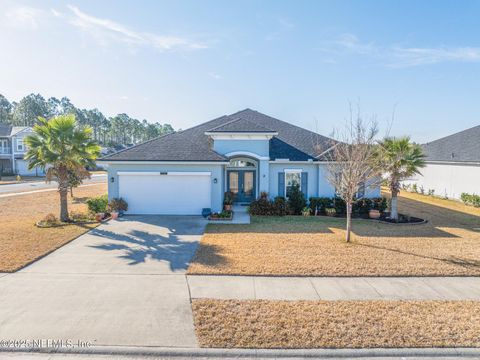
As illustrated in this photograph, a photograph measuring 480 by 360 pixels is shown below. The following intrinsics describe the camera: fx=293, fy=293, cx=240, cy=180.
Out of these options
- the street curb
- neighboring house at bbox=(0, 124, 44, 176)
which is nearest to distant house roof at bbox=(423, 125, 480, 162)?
the street curb

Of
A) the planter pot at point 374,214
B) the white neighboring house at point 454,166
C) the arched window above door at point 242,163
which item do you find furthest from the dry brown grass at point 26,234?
the white neighboring house at point 454,166

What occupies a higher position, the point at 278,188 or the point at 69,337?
the point at 278,188

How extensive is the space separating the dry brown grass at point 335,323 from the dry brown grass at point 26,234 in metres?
6.94

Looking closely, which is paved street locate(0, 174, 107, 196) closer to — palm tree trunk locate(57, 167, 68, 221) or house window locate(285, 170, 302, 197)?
palm tree trunk locate(57, 167, 68, 221)

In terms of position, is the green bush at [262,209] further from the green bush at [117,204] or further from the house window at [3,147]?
the house window at [3,147]

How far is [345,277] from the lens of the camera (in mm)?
8508

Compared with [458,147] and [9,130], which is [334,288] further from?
[9,130]

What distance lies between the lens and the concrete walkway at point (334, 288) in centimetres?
734

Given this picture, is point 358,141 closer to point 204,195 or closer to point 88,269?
point 204,195

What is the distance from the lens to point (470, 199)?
22391 mm

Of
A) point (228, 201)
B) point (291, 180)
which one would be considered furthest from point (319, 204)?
point (228, 201)

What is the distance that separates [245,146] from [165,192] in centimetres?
572

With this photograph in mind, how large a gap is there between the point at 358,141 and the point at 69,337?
11.8 metres


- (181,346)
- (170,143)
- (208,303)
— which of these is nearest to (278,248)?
(208,303)
